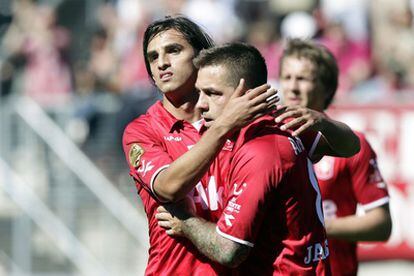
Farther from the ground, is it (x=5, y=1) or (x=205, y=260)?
(x=5, y=1)

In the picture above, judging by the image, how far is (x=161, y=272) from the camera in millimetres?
5164

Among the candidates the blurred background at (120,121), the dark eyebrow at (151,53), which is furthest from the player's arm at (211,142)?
the blurred background at (120,121)

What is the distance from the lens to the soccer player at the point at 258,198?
454 cm

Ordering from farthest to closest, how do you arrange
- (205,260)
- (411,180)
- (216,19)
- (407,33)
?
(216,19) < (407,33) < (411,180) < (205,260)

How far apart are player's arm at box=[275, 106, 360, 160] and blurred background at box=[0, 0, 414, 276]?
6.36 metres

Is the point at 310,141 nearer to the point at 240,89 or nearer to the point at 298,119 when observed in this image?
the point at 298,119

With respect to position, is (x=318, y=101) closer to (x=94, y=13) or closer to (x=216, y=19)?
(x=216, y=19)

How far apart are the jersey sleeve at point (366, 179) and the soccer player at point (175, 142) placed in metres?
1.35

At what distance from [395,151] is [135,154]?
21.9 ft

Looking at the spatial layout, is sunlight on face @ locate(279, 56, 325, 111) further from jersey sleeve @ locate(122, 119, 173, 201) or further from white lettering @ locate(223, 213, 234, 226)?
white lettering @ locate(223, 213, 234, 226)

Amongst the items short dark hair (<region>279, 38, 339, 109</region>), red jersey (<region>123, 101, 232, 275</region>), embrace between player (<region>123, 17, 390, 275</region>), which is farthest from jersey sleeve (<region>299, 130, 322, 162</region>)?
short dark hair (<region>279, 38, 339, 109</region>)

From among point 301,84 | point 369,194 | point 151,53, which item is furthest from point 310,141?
point 301,84

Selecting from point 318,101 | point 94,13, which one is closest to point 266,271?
point 318,101

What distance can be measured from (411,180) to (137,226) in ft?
11.2
